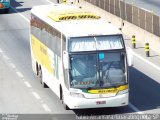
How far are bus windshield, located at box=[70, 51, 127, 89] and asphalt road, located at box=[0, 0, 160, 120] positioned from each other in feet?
4.47

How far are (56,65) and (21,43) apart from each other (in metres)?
14.5

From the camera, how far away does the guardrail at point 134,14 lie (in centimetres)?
3632

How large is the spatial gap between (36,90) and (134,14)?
1351cm

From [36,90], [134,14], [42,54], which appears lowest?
[134,14]

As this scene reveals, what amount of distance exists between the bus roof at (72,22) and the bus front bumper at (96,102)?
235 centimetres

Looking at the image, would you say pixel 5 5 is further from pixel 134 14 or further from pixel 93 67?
pixel 93 67

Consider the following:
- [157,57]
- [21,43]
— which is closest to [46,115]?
[157,57]

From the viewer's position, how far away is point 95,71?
75.6 feet

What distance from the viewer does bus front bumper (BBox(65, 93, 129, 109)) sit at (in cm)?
2302

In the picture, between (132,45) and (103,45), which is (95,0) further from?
(103,45)

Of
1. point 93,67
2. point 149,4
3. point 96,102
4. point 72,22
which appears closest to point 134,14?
point 72,22

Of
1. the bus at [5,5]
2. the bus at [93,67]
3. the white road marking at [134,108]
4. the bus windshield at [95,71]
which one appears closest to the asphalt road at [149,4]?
the bus at [5,5]

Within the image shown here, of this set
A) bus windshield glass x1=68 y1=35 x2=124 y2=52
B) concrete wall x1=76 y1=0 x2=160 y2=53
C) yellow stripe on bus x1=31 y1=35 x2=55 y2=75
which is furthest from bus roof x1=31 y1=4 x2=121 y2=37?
concrete wall x1=76 y1=0 x2=160 y2=53

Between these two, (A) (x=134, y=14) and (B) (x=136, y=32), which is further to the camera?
(A) (x=134, y=14)
